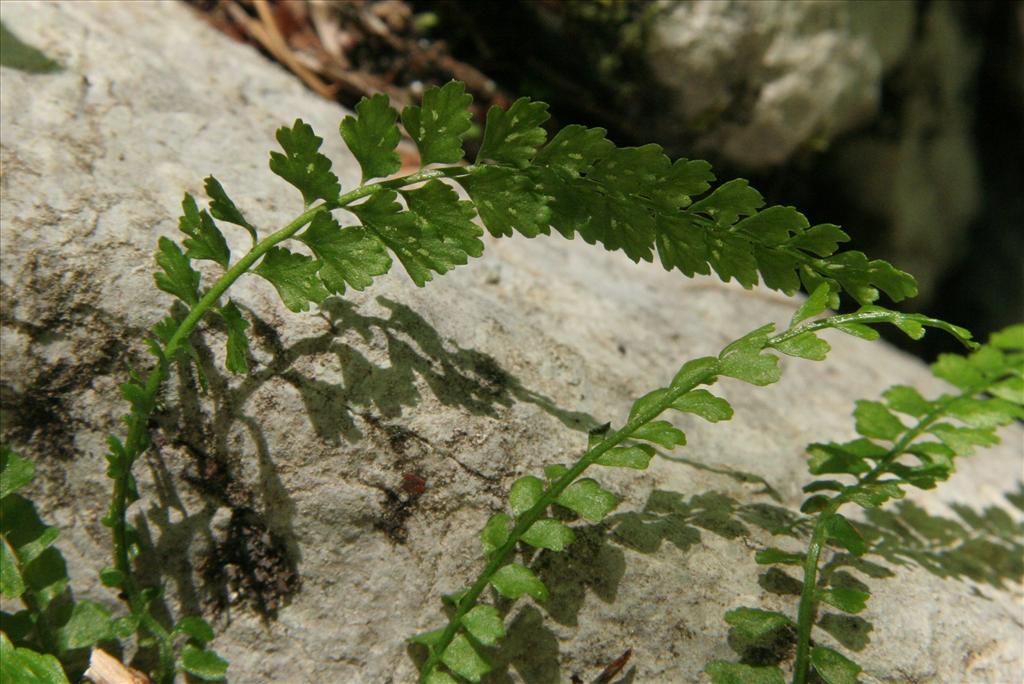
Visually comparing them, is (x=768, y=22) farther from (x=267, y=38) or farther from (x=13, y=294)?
(x=13, y=294)

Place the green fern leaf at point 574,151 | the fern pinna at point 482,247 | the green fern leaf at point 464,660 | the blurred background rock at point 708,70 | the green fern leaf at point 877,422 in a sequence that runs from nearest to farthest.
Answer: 1. the green fern leaf at point 464,660
2. the fern pinna at point 482,247
3. the green fern leaf at point 574,151
4. the green fern leaf at point 877,422
5. the blurred background rock at point 708,70

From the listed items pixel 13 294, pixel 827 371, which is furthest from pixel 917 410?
pixel 13 294

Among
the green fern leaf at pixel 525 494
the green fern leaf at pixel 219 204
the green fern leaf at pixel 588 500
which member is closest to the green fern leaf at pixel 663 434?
the green fern leaf at pixel 588 500

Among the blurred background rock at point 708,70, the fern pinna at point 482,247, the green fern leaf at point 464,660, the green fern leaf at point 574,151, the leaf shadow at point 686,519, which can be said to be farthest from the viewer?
the blurred background rock at point 708,70

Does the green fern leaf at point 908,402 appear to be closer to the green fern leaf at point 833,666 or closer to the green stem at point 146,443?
the green fern leaf at point 833,666

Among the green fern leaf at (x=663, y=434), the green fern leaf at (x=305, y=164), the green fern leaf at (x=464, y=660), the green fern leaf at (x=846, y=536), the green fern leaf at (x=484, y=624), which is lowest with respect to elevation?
the green fern leaf at (x=464, y=660)

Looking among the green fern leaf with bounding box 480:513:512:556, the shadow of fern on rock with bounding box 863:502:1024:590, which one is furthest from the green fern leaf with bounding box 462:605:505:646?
the shadow of fern on rock with bounding box 863:502:1024:590
